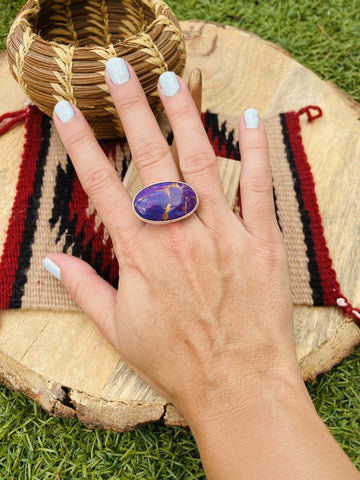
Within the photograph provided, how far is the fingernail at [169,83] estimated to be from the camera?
104cm

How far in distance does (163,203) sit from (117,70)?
32 centimetres

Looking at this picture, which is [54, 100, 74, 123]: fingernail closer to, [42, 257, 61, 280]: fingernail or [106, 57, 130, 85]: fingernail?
[106, 57, 130, 85]: fingernail

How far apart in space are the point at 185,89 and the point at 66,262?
0.49m

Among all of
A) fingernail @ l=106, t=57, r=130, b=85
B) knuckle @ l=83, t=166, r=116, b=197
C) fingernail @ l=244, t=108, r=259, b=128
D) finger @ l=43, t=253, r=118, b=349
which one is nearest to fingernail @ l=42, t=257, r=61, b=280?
finger @ l=43, t=253, r=118, b=349

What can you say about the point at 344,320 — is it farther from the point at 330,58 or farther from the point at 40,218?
the point at 330,58

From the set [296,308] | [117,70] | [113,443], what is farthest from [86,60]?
[113,443]

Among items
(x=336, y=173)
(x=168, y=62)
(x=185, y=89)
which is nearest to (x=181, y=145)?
(x=185, y=89)

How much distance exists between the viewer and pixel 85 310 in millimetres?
1093

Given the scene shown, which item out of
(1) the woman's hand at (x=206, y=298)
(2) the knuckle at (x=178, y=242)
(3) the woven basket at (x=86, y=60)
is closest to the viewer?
(1) the woman's hand at (x=206, y=298)

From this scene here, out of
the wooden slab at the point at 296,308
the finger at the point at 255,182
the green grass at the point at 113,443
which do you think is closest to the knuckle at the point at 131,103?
the finger at the point at 255,182

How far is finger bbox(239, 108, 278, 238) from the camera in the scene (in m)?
1.05

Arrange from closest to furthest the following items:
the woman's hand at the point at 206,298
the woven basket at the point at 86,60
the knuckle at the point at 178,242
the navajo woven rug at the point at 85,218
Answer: the woman's hand at the point at 206,298, the knuckle at the point at 178,242, the woven basket at the point at 86,60, the navajo woven rug at the point at 85,218

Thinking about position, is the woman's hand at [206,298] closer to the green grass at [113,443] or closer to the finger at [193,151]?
the finger at [193,151]

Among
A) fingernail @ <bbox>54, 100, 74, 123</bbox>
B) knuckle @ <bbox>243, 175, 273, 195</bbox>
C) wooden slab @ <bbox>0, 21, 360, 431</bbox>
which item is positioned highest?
→ fingernail @ <bbox>54, 100, 74, 123</bbox>
